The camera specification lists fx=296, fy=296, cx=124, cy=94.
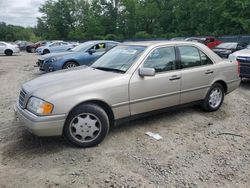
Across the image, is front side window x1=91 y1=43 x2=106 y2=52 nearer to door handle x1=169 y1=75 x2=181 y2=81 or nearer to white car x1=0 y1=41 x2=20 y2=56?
door handle x1=169 y1=75 x2=181 y2=81

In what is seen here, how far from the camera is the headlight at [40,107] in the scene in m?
4.07

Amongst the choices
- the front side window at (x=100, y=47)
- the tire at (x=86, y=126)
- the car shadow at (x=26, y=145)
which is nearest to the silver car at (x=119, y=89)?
the tire at (x=86, y=126)

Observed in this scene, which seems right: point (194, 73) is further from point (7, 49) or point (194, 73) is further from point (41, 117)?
point (7, 49)

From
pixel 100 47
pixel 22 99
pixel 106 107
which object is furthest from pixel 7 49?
pixel 106 107

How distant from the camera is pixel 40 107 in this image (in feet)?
13.4

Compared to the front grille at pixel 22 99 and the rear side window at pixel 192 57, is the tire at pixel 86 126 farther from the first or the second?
the rear side window at pixel 192 57

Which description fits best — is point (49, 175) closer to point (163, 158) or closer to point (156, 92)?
point (163, 158)

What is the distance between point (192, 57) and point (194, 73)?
338 millimetres

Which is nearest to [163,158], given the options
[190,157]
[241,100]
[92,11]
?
[190,157]

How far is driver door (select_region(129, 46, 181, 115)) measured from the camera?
4809 mm

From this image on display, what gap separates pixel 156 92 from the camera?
16.5ft

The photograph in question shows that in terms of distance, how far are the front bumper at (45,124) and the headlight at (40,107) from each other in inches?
2.6

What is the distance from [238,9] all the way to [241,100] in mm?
34870

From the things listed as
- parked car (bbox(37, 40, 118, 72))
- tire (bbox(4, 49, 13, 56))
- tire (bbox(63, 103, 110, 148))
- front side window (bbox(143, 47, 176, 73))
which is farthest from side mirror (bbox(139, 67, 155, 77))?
tire (bbox(4, 49, 13, 56))
